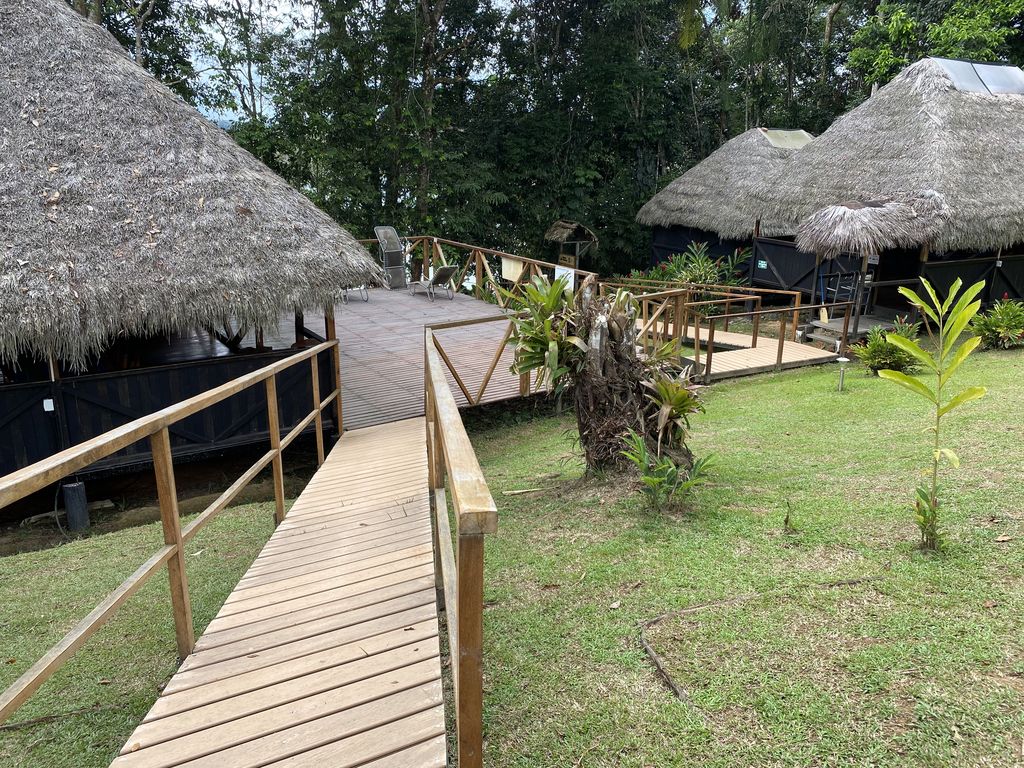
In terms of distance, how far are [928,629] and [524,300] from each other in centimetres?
327

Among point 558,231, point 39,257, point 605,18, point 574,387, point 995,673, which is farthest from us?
point 605,18

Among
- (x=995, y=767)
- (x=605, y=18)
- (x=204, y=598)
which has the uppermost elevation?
(x=605, y=18)

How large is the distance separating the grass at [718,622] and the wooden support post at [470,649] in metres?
0.82

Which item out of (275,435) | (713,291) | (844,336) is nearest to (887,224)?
(844,336)

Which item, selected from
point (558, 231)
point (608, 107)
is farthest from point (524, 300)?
point (608, 107)

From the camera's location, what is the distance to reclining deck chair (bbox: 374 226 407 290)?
44.5 feet

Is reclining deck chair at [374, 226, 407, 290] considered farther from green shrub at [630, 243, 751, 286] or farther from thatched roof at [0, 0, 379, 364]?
thatched roof at [0, 0, 379, 364]

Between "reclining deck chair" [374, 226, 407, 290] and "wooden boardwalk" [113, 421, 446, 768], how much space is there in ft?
35.1

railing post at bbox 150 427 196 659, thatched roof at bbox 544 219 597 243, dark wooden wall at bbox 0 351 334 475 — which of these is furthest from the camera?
thatched roof at bbox 544 219 597 243

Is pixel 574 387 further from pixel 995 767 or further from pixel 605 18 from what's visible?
pixel 605 18

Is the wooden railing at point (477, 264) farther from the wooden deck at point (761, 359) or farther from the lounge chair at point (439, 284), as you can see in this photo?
the wooden deck at point (761, 359)

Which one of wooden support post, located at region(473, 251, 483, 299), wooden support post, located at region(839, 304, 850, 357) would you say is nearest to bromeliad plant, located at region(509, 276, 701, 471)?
wooden support post, located at region(839, 304, 850, 357)

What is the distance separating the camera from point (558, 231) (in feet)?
55.4

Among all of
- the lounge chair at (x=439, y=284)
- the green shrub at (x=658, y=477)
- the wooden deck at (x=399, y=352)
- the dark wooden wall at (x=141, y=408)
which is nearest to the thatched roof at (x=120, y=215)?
the dark wooden wall at (x=141, y=408)
